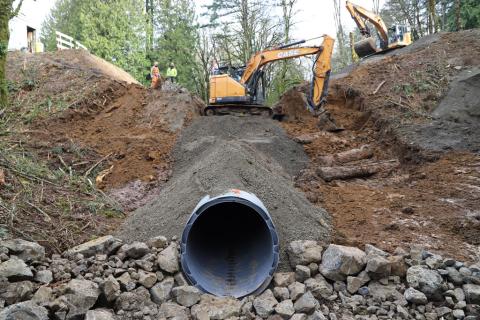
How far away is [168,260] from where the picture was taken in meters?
4.12

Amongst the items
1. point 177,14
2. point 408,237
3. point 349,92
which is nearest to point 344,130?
point 349,92

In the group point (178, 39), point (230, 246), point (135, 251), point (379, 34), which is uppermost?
point (178, 39)

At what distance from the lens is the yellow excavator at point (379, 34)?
14492 millimetres

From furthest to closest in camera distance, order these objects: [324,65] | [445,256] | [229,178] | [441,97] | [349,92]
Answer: [349,92], [324,65], [441,97], [229,178], [445,256]

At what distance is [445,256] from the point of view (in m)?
4.61

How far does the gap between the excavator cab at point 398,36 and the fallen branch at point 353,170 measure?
8005mm

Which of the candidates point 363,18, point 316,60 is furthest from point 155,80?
point 363,18

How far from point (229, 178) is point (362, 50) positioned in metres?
11.7

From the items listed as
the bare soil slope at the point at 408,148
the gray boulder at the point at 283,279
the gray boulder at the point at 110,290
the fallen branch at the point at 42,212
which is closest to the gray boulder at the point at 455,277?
the bare soil slope at the point at 408,148

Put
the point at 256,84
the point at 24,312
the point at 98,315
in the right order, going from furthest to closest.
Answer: the point at 256,84 → the point at 98,315 → the point at 24,312

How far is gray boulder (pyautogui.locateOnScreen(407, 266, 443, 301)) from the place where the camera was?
13.0 ft

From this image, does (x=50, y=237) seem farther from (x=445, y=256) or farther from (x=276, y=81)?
(x=276, y=81)

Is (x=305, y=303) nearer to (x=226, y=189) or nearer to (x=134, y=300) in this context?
(x=134, y=300)

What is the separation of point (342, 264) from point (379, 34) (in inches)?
508
